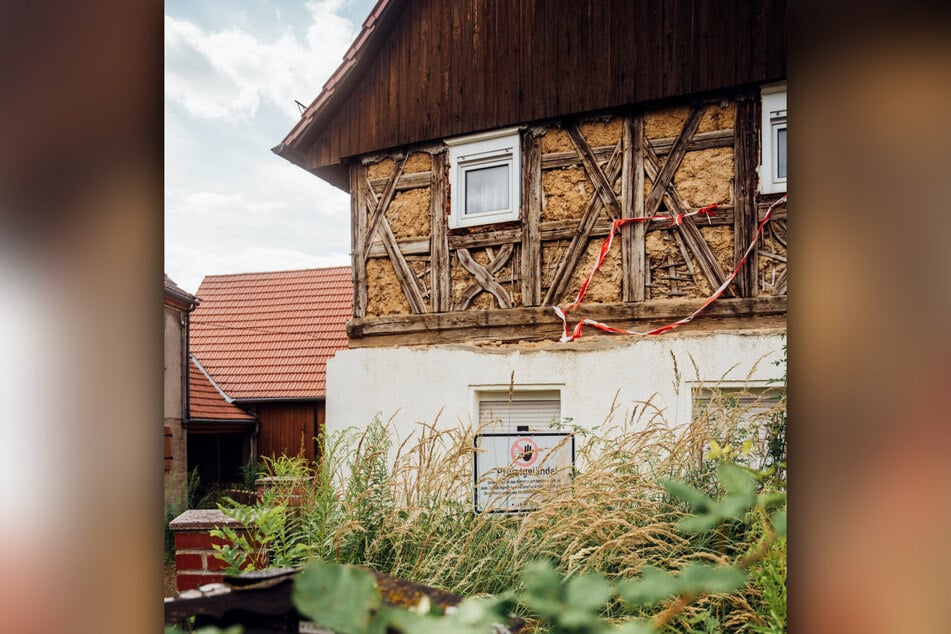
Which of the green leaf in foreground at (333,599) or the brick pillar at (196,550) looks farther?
the brick pillar at (196,550)

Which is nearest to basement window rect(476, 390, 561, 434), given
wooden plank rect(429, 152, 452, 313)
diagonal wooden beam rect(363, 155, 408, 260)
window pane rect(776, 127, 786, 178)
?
wooden plank rect(429, 152, 452, 313)

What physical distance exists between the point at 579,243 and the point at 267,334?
203cm

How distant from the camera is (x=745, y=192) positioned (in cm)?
268

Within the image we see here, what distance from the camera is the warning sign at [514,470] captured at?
156 centimetres

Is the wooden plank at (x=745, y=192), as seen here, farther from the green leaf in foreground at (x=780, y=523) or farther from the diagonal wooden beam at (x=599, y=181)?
the green leaf in foreground at (x=780, y=523)

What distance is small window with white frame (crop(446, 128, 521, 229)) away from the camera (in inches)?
126

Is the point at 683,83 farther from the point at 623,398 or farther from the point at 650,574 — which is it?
A: the point at 650,574

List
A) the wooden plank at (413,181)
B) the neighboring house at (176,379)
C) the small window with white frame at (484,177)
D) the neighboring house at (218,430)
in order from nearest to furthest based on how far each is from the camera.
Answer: the neighboring house at (176,379)
the neighboring house at (218,430)
the small window with white frame at (484,177)
the wooden plank at (413,181)

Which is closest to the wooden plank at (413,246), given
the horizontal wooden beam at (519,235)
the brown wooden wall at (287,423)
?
the horizontal wooden beam at (519,235)

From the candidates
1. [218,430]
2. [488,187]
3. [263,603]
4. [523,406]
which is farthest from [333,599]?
[218,430]

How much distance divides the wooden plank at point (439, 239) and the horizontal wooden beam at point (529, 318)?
0.11 meters

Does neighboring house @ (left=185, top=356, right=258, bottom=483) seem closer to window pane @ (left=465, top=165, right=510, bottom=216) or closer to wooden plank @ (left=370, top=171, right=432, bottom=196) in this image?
wooden plank @ (left=370, top=171, right=432, bottom=196)

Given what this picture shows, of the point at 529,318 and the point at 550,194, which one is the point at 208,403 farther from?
the point at 550,194

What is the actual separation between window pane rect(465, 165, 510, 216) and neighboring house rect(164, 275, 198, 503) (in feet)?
5.32
